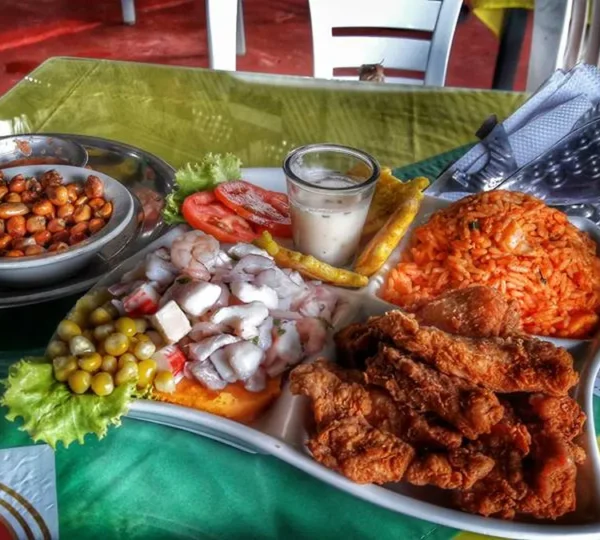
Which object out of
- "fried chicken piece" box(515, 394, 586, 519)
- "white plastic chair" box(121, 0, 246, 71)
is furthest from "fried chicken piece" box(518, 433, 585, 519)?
"white plastic chair" box(121, 0, 246, 71)

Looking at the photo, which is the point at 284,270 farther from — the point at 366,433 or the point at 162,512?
the point at 162,512

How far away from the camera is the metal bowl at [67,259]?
69.4 inches

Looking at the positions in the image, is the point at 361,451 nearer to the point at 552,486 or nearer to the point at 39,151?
the point at 552,486

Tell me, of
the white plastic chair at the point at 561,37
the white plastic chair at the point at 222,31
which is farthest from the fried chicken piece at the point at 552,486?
the white plastic chair at the point at 222,31

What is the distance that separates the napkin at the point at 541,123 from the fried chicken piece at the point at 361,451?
109cm

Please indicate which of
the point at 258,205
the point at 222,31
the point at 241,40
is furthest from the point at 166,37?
the point at 258,205

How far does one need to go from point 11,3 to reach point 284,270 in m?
6.63

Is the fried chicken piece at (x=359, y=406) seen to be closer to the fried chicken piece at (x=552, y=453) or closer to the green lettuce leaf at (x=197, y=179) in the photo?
the fried chicken piece at (x=552, y=453)

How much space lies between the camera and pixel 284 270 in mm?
1714

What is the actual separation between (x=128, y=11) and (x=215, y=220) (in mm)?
5578

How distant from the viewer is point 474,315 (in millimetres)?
1465

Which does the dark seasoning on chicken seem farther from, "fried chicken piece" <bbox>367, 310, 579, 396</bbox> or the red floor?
the red floor

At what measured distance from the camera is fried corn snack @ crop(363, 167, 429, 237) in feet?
6.51

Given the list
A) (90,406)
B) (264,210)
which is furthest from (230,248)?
(90,406)
